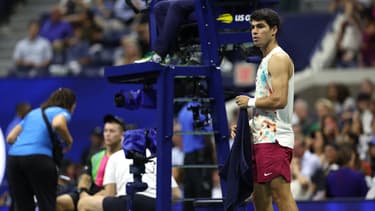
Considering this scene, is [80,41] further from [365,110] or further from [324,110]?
[365,110]

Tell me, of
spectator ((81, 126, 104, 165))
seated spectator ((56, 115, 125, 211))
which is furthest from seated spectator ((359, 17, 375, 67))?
seated spectator ((56, 115, 125, 211))

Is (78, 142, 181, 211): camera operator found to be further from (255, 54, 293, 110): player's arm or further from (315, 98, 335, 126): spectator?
(315, 98, 335, 126): spectator

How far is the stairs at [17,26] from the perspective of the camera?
22.9 metres

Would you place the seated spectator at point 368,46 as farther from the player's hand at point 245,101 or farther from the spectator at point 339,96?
the player's hand at point 245,101

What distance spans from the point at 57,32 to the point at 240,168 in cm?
1188

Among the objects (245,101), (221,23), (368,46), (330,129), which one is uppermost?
(221,23)

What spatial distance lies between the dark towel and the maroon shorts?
0.08 metres

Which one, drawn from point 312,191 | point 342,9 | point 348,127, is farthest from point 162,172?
point 342,9

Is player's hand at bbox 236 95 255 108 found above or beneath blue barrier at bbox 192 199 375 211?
above

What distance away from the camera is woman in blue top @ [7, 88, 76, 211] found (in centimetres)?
1245

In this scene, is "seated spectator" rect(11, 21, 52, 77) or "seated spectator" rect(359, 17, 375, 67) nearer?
"seated spectator" rect(359, 17, 375, 67)

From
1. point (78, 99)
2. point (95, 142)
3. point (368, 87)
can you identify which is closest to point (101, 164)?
point (95, 142)

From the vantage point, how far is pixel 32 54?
68.4 feet

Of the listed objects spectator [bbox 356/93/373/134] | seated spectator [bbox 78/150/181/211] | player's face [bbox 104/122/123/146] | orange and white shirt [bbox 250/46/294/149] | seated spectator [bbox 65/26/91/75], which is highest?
seated spectator [bbox 65/26/91/75]
